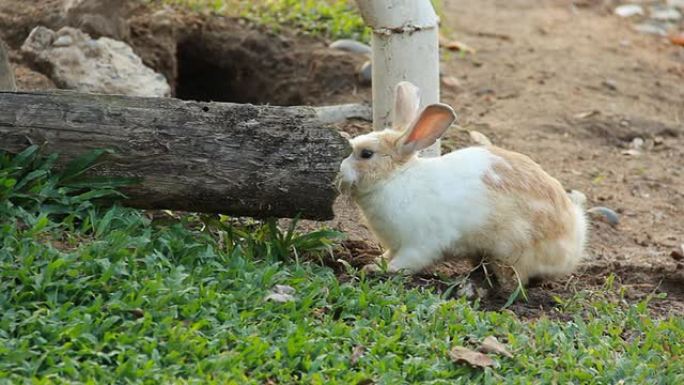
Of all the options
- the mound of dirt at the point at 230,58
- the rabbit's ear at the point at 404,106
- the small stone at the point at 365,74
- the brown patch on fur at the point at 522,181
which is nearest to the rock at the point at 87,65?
the mound of dirt at the point at 230,58

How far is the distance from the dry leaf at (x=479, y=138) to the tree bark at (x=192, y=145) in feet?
7.44

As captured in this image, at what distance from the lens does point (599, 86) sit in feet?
29.1

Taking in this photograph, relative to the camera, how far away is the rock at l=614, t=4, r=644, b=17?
11152mm

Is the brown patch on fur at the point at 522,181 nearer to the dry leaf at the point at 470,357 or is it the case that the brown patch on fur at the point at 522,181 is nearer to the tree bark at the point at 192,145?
the tree bark at the point at 192,145

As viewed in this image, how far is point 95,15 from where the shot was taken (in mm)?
7520

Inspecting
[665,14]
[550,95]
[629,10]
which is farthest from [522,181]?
[665,14]

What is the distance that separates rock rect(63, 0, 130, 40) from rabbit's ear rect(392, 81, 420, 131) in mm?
2563

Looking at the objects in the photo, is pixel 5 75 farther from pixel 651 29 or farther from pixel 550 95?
pixel 651 29

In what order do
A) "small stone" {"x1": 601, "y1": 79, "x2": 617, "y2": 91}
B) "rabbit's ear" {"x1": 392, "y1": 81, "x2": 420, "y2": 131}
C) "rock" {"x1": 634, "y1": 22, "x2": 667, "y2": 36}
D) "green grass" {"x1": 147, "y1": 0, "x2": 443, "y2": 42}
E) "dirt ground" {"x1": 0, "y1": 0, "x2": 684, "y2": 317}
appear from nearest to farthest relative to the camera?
"rabbit's ear" {"x1": 392, "y1": 81, "x2": 420, "y2": 131}, "dirt ground" {"x1": 0, "y1": 0, "x2": 684, "y2": 317}, "green grass" {"x1": 147, "y1": 0, "x2": 443, "y2": 42}, "small stone" {"x1": 601, "y1": 79, "x2": 617, "y2": 91}, "rock" {"x1": 634, "y1": 22, "x2": 667, "y2": 36}

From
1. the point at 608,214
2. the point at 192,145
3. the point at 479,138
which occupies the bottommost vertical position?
the point at 608,214

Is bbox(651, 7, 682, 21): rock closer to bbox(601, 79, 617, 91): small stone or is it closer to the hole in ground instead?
bbox(601, 79, 617, 91): small stone

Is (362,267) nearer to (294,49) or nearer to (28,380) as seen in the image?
(28,380)

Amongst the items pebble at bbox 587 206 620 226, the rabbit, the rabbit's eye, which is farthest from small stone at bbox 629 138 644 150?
the rabbit's eye

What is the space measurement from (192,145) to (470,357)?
4.70 feet
